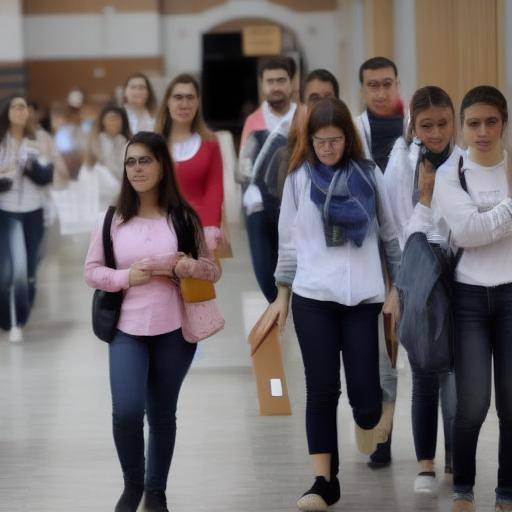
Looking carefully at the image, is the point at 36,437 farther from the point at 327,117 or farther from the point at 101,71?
the point at 101,71

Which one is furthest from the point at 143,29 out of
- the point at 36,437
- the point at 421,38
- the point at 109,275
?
the point at 109,275

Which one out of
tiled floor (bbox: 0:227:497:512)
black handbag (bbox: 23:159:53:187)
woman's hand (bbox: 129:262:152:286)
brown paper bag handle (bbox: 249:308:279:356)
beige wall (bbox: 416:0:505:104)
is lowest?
tiled floor (bbox: 0:227:497:512)

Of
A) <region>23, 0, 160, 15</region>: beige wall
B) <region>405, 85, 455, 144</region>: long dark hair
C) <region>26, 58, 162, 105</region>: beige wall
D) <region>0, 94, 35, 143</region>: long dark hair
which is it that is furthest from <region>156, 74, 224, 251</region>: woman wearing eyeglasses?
<region>23, 0, 160, 15</region>: beige wall

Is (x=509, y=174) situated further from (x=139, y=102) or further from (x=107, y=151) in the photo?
(x=107, y=151)

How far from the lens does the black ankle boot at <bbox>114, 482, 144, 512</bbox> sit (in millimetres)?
5516

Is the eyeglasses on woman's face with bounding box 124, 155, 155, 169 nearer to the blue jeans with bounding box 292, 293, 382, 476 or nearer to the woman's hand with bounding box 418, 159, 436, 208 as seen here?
the blue jeans with bounding box 292, 293, 382, 476

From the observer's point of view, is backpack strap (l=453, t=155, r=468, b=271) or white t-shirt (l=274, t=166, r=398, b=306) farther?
white t-shirt (l=274, t=166, r=398, b=306)

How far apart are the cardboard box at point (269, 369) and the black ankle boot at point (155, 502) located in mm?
547

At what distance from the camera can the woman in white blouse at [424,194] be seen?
19.0ft

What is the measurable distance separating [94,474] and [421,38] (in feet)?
26.7

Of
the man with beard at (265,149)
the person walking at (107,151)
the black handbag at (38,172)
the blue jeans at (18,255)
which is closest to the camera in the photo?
the man with beard at (265,149)

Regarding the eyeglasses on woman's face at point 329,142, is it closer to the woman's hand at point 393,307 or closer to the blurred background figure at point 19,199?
the woman's hand at point 393,307

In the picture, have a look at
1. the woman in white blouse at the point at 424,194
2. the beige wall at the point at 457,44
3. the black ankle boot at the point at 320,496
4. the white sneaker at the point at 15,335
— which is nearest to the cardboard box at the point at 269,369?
the black ankle boot at the point at 320,496

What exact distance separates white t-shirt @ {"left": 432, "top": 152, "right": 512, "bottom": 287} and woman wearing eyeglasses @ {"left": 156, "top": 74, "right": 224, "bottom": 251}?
8.70 ft
